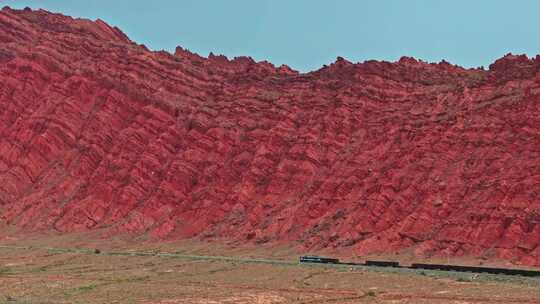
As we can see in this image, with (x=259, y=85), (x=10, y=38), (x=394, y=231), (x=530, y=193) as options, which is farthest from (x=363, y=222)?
(x=10, y=38)

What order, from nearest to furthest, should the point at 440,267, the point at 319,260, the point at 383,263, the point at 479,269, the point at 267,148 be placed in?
the point at 479,269, the point at 440,267, the point at 383,263, the point at 319,260, the point at 267,148

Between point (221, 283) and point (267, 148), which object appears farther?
point (267, 148)

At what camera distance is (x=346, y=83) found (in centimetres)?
10406

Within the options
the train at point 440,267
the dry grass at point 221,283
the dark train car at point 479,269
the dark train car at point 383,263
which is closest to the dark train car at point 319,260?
the train at point 440,267

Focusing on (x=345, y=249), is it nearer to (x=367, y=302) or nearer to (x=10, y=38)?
(x=367, y=302)

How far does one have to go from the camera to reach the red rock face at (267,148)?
234 ft

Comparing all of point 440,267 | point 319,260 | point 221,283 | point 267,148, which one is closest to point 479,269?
point 440,267

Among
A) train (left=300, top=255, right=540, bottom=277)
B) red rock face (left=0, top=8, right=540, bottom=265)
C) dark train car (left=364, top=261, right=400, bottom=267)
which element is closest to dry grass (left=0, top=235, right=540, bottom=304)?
train (left=300, top=255, right=540, bottom=277)

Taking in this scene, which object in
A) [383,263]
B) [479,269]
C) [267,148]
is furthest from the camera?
[267,148]

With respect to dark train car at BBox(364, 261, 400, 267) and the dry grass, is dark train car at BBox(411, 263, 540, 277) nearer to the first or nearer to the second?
dark train car at BBox(364, 261, 400, 267)

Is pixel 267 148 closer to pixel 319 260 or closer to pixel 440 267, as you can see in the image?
pixel 319 260

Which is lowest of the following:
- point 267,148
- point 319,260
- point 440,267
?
point 440,267

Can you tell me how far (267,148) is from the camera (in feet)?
314

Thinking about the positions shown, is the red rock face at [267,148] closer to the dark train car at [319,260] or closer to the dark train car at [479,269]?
the dark train car at [319,260]
